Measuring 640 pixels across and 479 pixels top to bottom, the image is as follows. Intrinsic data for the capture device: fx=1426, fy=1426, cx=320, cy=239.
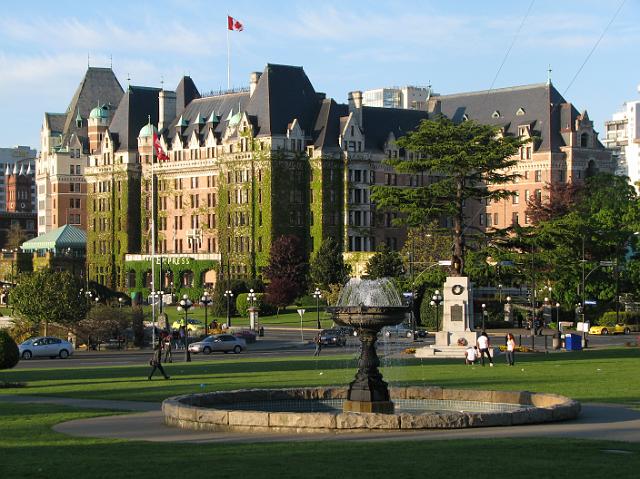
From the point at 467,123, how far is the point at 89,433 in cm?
5718

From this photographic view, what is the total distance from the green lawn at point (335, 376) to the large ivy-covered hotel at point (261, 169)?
256 ft

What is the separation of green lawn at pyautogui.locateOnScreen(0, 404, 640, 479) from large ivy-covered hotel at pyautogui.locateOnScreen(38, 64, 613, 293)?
4502 inches

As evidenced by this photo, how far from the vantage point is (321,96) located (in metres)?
154

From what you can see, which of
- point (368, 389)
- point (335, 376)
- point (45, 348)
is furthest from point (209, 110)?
point (368, 389)

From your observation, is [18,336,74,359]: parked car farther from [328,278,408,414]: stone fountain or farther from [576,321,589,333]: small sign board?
[328,278,408,414]: stone fountain

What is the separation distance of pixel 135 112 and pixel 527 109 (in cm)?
4711

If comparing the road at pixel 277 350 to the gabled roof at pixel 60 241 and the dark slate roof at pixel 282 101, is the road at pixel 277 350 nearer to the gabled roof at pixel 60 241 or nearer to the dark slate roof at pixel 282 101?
the dark slate roof at pixel 282 101

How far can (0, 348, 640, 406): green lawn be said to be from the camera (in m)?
43.7

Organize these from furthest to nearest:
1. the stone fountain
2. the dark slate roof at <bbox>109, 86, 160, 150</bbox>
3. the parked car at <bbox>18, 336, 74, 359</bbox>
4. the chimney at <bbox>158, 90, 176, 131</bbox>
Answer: the dark slate roof at <bbox>109, 86, 160, 150</bbox>, the chimney at <bbox>158, 90, 176, 131</bbox>, the parked car at <bbox>18, 336, 74, 359</bbox>, the stone fountain

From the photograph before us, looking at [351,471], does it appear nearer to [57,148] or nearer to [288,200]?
[288,200]

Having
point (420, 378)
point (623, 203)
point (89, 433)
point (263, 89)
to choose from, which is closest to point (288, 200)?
point (263, 89)

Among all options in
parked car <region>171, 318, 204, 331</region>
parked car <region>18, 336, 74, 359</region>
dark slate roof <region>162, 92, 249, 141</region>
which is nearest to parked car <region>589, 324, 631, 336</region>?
parked car <region>171, 318, 204, 331</region>

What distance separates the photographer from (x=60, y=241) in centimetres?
18088

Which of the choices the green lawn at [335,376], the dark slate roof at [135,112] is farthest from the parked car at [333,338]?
the dark slate roof at [135,112]
